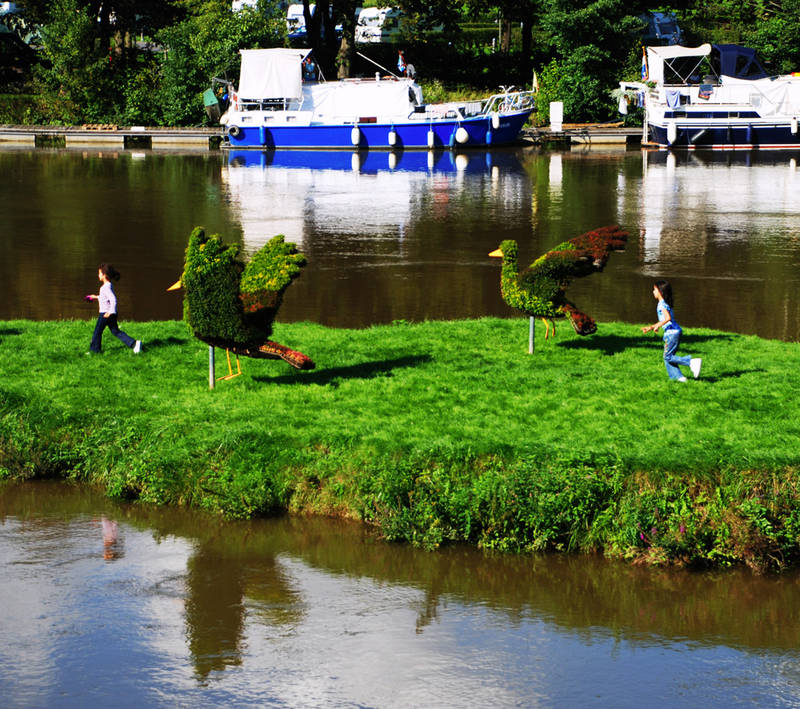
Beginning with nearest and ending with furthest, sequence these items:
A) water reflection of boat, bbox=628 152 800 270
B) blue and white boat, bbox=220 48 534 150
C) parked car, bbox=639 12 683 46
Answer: water reflection of boat, bbox=628 152 800 270
blue and white boat, bbox=220 48 534 150
parked car, bbox=639 12 683 46

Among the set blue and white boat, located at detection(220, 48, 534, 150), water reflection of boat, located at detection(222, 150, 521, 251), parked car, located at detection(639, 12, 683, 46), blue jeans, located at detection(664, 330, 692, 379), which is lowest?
blue jeans, located at detection(664, 330, 692, 379)

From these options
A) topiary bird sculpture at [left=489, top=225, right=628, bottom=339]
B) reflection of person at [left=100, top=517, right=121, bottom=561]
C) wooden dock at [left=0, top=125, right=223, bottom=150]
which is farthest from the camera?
wooden dock at [left=0, top=125, right=223, bottom=150]

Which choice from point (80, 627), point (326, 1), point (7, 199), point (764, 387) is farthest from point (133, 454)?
point (326, 1)

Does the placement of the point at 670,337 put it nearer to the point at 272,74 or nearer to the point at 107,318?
the point at 107,318

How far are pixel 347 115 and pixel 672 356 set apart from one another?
147 feet

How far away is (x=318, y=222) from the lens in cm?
3225

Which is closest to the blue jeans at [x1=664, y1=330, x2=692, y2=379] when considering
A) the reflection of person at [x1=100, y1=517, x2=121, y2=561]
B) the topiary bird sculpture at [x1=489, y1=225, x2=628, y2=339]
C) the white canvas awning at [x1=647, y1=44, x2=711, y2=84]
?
the topiary bird sculpture at [x1=489, y1=225, x2=628, y2=339]

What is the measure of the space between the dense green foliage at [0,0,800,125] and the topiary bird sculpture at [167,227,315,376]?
166 feet

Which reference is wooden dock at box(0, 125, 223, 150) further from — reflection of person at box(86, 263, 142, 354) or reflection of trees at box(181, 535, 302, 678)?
reflection of trees at box(181, 535, 302, 678)

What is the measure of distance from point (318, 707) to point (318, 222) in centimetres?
2508

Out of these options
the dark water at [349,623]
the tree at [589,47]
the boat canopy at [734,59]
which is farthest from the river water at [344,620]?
the tree at [589,47]

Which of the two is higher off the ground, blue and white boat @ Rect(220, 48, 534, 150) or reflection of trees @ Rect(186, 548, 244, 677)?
blue and white boat @ Rect(220, 48, 534, 150)

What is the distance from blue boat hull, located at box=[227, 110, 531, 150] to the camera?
5469 centimetres

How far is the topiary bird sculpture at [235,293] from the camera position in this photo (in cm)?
1275
